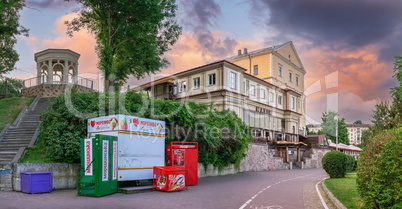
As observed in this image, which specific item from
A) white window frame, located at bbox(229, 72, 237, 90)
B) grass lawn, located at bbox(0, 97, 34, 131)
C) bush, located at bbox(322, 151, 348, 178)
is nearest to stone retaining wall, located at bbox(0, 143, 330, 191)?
bush, located at bbox(322, 151, 348, 178)

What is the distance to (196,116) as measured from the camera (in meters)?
22.9

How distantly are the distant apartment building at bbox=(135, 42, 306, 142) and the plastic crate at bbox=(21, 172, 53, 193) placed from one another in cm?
2036

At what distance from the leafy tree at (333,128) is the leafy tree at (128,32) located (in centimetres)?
7176

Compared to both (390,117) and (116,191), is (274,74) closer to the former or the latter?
(390,117)

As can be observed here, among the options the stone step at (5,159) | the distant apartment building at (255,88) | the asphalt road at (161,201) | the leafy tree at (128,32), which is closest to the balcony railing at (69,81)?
the leafy tree at (128,32)

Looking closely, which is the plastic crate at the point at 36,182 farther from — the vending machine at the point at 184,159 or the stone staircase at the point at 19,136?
the vending machine at the point at 184,159

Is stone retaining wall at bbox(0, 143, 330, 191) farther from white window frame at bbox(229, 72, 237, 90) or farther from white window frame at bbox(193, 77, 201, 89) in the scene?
white window frame at bbox(193, 77, 201, 89)

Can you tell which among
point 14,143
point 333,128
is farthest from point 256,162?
point 333,128

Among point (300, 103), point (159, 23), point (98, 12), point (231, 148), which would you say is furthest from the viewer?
point (300, 103)

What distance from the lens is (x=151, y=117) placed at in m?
19.4

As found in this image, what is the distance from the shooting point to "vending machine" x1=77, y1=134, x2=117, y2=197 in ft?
43.5

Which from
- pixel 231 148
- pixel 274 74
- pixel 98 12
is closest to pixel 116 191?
pixel 231 148

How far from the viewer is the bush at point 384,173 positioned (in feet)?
25.9

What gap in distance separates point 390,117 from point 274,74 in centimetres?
2205
